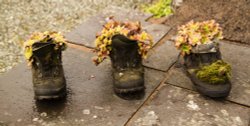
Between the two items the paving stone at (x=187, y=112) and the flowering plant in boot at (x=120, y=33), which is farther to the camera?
the flowering plant in boot at (x=120, y=33)

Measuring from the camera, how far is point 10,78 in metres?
2.59

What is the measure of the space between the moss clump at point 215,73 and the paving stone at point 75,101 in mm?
334

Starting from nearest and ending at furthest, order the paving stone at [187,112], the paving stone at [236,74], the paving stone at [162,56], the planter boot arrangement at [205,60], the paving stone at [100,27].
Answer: the paving stone at [187,112]
the planter boot arrangement at [205,60]
the paving stone at [236,74]
the paving stone at [162,56]
the paving stone at [100,27]

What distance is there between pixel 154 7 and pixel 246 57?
110 centimetres

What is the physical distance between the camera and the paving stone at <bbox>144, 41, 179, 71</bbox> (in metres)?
2.76

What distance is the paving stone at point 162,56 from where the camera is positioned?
9.04 ft

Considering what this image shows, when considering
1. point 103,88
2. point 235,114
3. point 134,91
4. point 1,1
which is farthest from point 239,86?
point 1,1

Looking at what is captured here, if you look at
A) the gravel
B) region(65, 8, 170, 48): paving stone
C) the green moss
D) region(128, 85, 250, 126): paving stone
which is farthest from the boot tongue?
the green moss

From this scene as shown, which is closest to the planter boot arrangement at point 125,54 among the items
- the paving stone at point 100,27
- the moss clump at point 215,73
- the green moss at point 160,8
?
the moss clump at point 215,73

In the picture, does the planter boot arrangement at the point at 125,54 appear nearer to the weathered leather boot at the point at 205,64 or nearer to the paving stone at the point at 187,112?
the paving stone at the point at 187,112

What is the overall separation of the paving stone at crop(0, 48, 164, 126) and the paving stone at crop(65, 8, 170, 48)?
Result: 0.41m

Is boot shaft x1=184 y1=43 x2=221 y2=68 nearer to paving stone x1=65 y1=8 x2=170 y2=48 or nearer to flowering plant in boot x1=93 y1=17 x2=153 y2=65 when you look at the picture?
flowering plant in boot x1=93 y1=17 x2=153 y2=65

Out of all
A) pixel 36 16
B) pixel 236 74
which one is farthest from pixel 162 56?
pixel 36 16

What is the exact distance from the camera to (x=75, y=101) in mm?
2363
